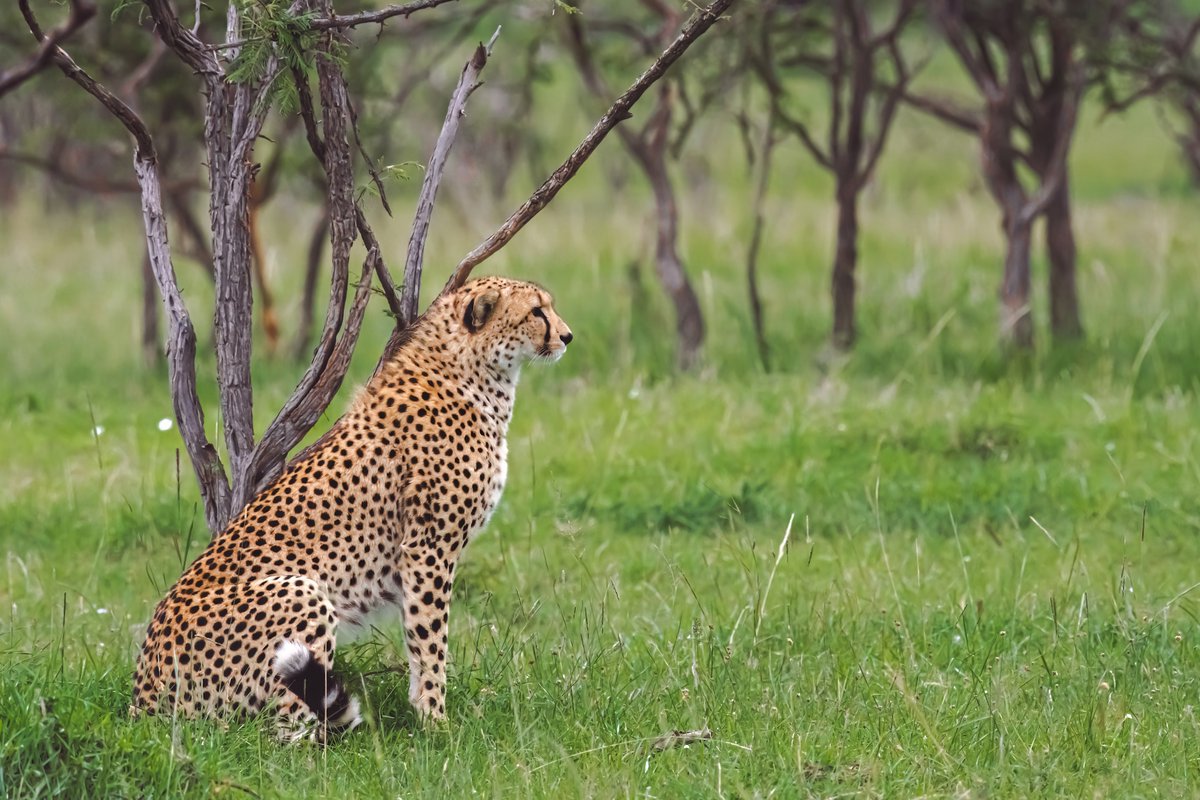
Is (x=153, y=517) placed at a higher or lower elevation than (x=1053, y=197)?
lower

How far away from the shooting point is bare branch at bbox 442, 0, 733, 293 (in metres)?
3.79

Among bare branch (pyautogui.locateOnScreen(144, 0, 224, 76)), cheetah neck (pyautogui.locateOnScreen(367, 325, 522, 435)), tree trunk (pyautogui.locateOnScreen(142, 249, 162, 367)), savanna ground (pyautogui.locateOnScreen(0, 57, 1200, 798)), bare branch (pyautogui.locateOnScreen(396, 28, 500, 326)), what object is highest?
bare branch (pyautogui.locateOnScreen(144, 0, 224, 76))

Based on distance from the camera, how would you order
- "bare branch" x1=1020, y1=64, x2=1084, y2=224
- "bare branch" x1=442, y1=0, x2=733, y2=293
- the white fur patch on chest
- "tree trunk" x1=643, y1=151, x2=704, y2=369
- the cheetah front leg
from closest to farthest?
"bare branch" x1=442, y1=0, x2=733, y2=293 → the cheetah front leg → the white fur patch on chest → "bare branch" x1=1020, y1=64, x2=1084, y2=224 → "tree trunk" x1=643, y1=151, x2=704, y2=369

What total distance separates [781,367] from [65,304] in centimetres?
601

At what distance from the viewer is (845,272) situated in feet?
28.3

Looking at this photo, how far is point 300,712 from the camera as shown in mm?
3705

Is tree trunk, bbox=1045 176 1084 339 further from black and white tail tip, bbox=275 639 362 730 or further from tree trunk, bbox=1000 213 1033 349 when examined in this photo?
black and white tail tip, bbox=275 639 362 730

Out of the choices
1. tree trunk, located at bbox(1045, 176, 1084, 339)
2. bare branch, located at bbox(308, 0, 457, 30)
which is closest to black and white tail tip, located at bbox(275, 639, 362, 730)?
→ bare branch, located at bbox(308, 0, 457, 30)

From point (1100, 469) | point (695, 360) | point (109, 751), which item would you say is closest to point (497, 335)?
point (109, 751)

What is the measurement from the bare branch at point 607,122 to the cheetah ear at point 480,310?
0.35 feet

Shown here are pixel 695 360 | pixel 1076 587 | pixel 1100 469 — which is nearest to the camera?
pixel 1076 587

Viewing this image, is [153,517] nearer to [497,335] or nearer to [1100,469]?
[497,335]

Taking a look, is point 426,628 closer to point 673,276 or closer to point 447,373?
point 447,373

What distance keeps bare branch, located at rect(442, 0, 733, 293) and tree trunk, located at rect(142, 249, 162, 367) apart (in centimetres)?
521
